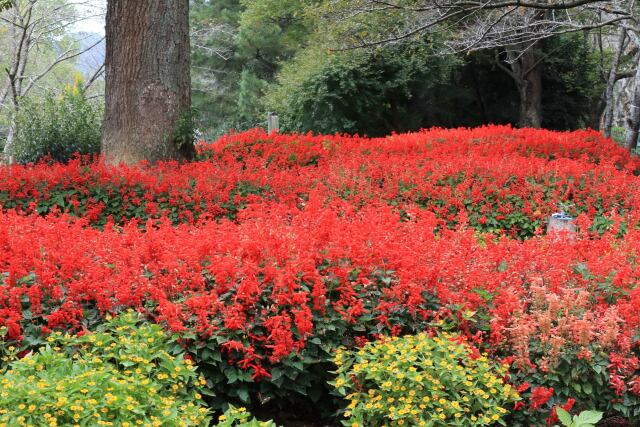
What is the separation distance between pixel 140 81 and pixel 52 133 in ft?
7.54

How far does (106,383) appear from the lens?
10.1 feet

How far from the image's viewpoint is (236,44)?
26422 millimetres

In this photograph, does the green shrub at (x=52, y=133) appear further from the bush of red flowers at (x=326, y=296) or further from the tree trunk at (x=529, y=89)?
the tree trunk at (x=529, y=89)

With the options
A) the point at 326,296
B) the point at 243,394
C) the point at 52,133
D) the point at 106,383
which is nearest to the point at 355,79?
the point at 52,133

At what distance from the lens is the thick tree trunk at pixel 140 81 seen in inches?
366

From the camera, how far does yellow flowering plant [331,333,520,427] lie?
345cm

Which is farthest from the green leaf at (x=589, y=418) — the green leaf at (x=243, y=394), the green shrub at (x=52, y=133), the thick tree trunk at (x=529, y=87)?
the thick tree trunk at (x=529, y=87)

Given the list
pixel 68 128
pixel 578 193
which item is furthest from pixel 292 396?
pixel 68 128

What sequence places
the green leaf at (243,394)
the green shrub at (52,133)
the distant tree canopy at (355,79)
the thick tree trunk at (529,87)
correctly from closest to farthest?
the green leaf at (243,394) < the green shrub at (52,133) < the distant tree canopy at (355,79) < the thick tree trunk at (529,87)

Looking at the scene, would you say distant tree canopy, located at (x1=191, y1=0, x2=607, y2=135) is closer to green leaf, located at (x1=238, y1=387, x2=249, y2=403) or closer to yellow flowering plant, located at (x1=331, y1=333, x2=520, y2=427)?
yellow flowering plant, located at (x1=331, y1=333, x2=520, y2=427)

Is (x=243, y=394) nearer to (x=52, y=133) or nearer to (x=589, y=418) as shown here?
(x=589, y=418)

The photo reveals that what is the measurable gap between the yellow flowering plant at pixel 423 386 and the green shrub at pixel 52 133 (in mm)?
8238

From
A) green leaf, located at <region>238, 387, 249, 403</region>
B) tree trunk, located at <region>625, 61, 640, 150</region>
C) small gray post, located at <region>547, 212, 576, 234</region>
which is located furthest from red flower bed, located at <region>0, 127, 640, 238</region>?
tree trunk, located at <region>625, 61, 640, 150</region>

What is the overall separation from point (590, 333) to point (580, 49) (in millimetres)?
19630
